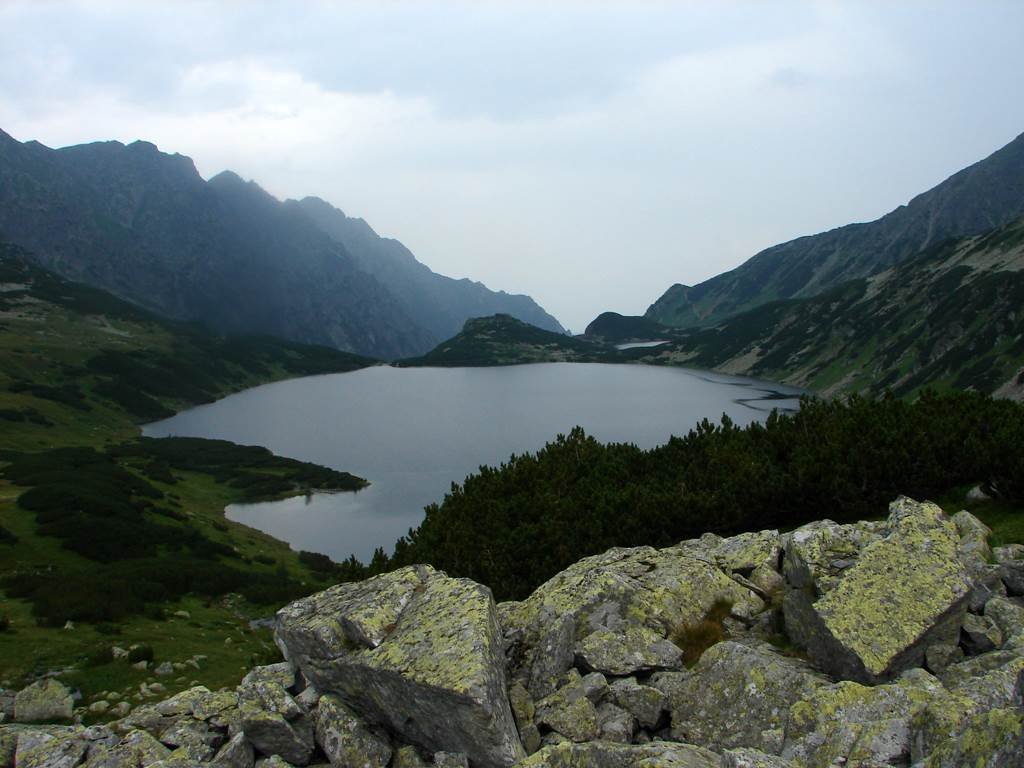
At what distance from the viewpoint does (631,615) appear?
1410 cm

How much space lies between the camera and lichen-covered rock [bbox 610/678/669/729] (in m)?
11.0

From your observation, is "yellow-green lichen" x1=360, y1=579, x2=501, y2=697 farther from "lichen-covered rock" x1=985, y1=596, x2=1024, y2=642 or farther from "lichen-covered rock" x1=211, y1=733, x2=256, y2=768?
"lichen-covered rock" x1=985, y1=596, x2=1024, y2=642

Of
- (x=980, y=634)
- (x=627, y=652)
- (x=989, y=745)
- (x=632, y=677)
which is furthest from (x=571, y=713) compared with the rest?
(x=980, y=634)

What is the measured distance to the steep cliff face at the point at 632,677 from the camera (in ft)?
30.2

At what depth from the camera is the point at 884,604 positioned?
11359mm

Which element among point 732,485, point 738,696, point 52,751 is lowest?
point 52,751

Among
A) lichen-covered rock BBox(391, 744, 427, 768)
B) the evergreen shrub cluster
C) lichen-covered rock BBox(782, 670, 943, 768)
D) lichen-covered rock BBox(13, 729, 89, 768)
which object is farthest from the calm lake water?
lichen-covered rock BBox(782, 670, 943, 768)

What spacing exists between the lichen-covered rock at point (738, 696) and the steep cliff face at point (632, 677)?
29mm

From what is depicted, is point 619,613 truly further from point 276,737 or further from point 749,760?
point 276,737

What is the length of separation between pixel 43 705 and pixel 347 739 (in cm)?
1979

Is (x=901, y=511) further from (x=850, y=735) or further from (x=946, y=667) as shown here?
(x=850, y=735)

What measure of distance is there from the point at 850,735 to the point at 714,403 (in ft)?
583

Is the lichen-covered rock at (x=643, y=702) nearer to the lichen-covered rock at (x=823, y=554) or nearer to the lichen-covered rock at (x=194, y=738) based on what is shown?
the lichen-covered rock at (x=823, y=554)

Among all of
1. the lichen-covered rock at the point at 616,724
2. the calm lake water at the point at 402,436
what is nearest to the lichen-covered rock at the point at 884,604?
the lichen-covered rock at the point at 616,724
